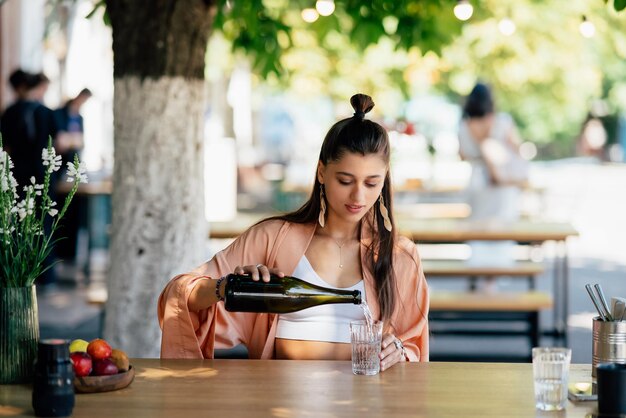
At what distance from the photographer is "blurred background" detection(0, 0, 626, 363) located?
269 inches

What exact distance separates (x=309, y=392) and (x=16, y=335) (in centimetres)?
87

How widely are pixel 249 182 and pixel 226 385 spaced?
2121cm

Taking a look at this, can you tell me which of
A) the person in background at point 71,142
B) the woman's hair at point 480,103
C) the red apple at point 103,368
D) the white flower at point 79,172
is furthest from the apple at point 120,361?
the person in background at point 71,142

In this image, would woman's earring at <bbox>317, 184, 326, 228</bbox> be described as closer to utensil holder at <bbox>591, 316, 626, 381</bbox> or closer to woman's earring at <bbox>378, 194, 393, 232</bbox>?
woman's earring at <bbox>378, 194, 393, 232</bbox>

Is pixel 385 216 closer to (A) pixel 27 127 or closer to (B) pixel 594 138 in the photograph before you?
(A) pixel 27 127

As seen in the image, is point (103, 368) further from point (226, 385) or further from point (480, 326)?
point (480, 326)

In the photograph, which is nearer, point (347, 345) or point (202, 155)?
point (347, 345)

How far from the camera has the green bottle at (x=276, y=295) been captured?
3.32 meters

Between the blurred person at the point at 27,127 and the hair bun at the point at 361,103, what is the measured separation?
23.3 ft

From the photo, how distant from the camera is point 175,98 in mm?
5305

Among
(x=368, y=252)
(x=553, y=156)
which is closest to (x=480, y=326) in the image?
(x=368, y=252)

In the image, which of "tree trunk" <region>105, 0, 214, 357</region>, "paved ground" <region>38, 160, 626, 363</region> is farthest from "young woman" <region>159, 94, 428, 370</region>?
"paved ground" <region>38, 160, 626, 363</region>

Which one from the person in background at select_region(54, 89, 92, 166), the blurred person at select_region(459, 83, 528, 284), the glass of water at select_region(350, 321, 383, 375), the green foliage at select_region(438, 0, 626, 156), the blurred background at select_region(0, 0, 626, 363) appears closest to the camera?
the glass of water at select_region(350, 321, 383, 375)

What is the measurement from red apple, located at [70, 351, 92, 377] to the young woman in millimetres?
596
